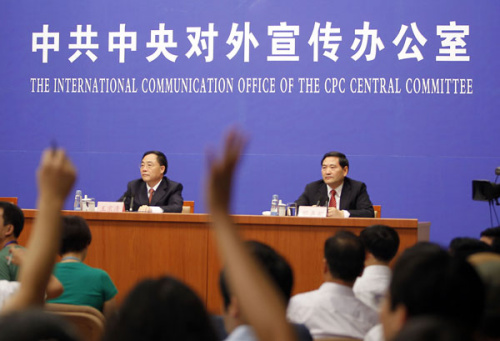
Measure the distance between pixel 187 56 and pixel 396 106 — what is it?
198cm

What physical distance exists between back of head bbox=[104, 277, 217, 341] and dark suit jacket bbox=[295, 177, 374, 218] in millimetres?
3961

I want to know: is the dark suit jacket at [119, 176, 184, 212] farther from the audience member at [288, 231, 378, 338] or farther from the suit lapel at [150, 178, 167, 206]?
the audience member at [288, 231, 378, 338]

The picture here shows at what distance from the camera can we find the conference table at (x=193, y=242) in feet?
13.1

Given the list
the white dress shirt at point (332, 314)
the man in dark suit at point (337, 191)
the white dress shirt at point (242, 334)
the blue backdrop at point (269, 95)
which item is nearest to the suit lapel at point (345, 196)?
the man in dark suit at point (337, 191)

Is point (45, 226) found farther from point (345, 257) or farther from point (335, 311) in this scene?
point (345, 257)

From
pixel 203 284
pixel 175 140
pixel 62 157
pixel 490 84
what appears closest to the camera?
pixel 62 157

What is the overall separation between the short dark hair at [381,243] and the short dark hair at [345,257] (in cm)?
48

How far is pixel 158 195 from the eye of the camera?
528cm

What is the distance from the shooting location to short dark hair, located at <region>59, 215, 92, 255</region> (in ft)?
8.84

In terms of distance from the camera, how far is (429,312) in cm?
115

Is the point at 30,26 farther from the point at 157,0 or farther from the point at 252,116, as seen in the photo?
the point at 252,116

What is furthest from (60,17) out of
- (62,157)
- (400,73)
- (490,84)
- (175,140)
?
(62,157)

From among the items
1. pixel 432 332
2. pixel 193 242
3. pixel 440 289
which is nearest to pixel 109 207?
pixel 193 242

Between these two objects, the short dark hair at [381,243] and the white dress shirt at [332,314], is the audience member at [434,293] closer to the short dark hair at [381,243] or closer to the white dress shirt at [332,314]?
the white dress shirt at [332,314]
